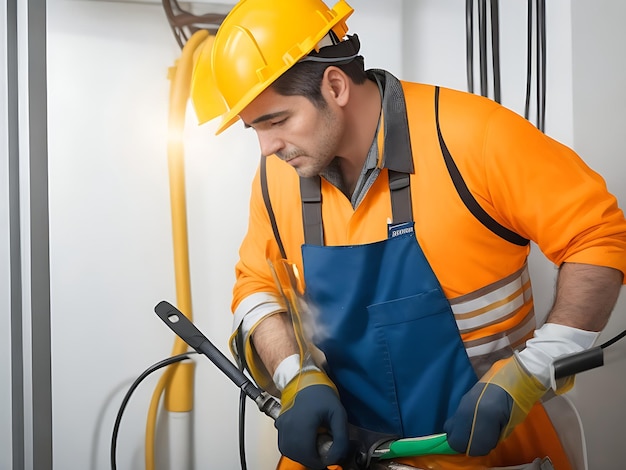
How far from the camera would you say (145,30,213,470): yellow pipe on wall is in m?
1.49

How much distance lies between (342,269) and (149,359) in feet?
2.09

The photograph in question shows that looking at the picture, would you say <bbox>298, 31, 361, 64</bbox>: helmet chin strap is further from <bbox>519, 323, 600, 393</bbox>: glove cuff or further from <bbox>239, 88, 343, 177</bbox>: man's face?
<bbox>519, 323, 600, 393</bbox>: glove cuff

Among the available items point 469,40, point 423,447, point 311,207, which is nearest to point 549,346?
point 423,447

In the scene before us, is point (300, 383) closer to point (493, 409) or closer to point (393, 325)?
point (393, 325)

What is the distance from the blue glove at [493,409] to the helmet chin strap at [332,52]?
53 centimetres

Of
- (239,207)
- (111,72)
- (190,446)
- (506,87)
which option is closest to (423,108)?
(506,87)

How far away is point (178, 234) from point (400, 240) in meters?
0.63

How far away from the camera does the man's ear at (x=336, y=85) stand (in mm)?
1075

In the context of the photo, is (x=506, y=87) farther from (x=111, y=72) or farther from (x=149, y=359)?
(x=149, y=359)

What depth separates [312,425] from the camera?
98cm

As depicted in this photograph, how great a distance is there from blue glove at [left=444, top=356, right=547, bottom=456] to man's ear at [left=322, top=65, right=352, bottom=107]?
48 cm

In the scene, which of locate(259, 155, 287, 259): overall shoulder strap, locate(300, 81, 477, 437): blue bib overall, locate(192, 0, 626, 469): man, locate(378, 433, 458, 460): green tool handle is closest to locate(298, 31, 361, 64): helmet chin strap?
locate(192, 0, 626, 469): man

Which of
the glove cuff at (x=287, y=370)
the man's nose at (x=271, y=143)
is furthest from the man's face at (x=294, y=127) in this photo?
the glove cuff at (x=287, y=370)

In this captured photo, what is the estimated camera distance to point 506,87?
145 centimetres
